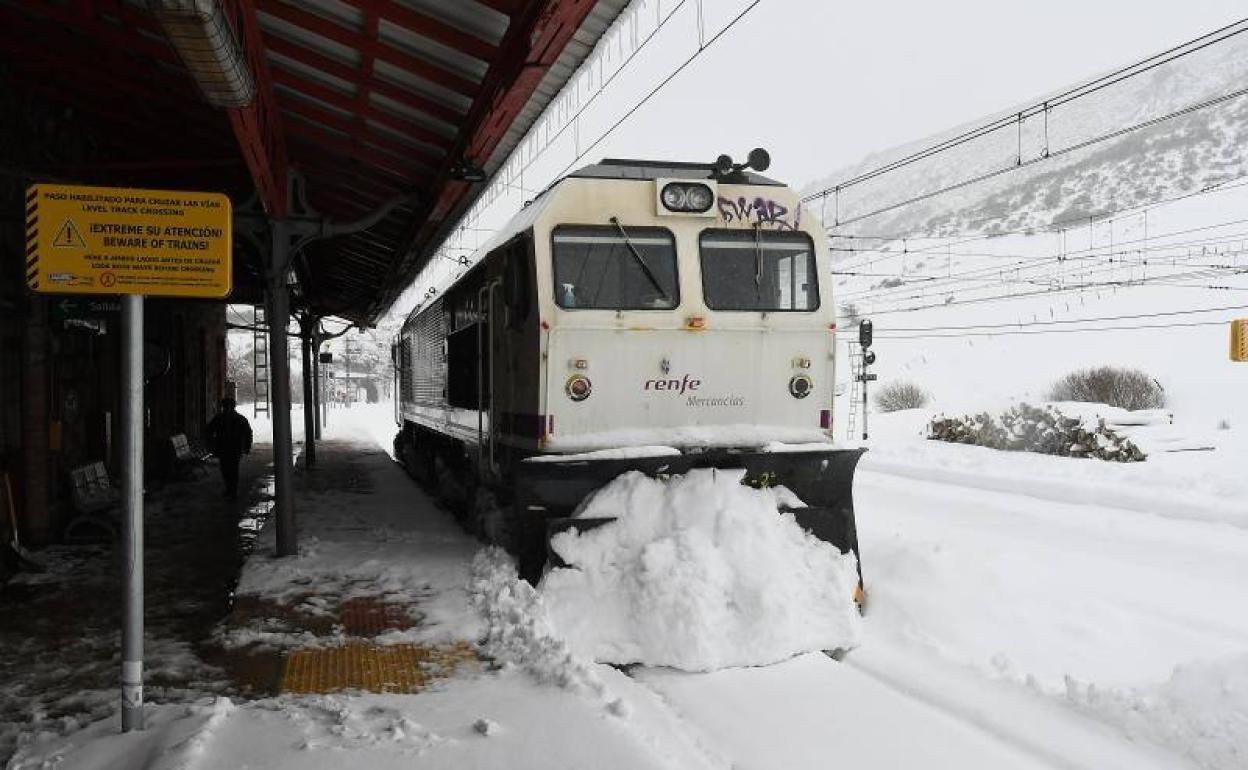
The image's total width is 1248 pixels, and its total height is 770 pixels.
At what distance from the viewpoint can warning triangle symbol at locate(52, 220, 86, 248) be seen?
4.14m

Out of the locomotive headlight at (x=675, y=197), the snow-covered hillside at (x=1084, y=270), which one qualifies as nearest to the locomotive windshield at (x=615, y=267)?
the locomotive headlight at (x=675, y=197)

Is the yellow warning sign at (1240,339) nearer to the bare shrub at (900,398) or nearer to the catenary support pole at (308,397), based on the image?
the bare shrub at (900,398)

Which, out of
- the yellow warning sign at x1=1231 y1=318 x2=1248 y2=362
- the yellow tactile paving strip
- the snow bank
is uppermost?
the yellow warning sign at x1=1231 y1=318 x2=1248 y2=362

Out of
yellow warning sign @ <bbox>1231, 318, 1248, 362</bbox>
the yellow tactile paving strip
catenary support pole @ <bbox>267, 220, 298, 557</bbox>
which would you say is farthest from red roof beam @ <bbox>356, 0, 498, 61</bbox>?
yellow warning sign @ <bbox>1231, 318, 1248, 362</bbox>

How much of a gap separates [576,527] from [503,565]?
1.27 meters

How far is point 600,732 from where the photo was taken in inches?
173

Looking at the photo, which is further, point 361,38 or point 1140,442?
point 1140,442

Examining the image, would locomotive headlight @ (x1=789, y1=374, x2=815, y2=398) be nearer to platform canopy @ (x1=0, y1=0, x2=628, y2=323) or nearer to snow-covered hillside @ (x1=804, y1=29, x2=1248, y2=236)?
platform canopy @ (x1=0, y1=0, x2=628, y2=323)

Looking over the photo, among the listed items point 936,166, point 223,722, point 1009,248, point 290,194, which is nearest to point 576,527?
point 223,722

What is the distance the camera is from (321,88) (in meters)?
7.01

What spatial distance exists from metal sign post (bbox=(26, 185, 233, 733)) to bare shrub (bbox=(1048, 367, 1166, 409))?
2866 cm

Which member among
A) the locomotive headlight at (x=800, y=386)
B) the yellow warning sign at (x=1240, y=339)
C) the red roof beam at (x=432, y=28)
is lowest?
the locomotive headlight at (x=800, y=386)

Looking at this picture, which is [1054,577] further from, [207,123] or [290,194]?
[207,123]

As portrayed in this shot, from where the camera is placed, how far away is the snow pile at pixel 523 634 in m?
5.07
